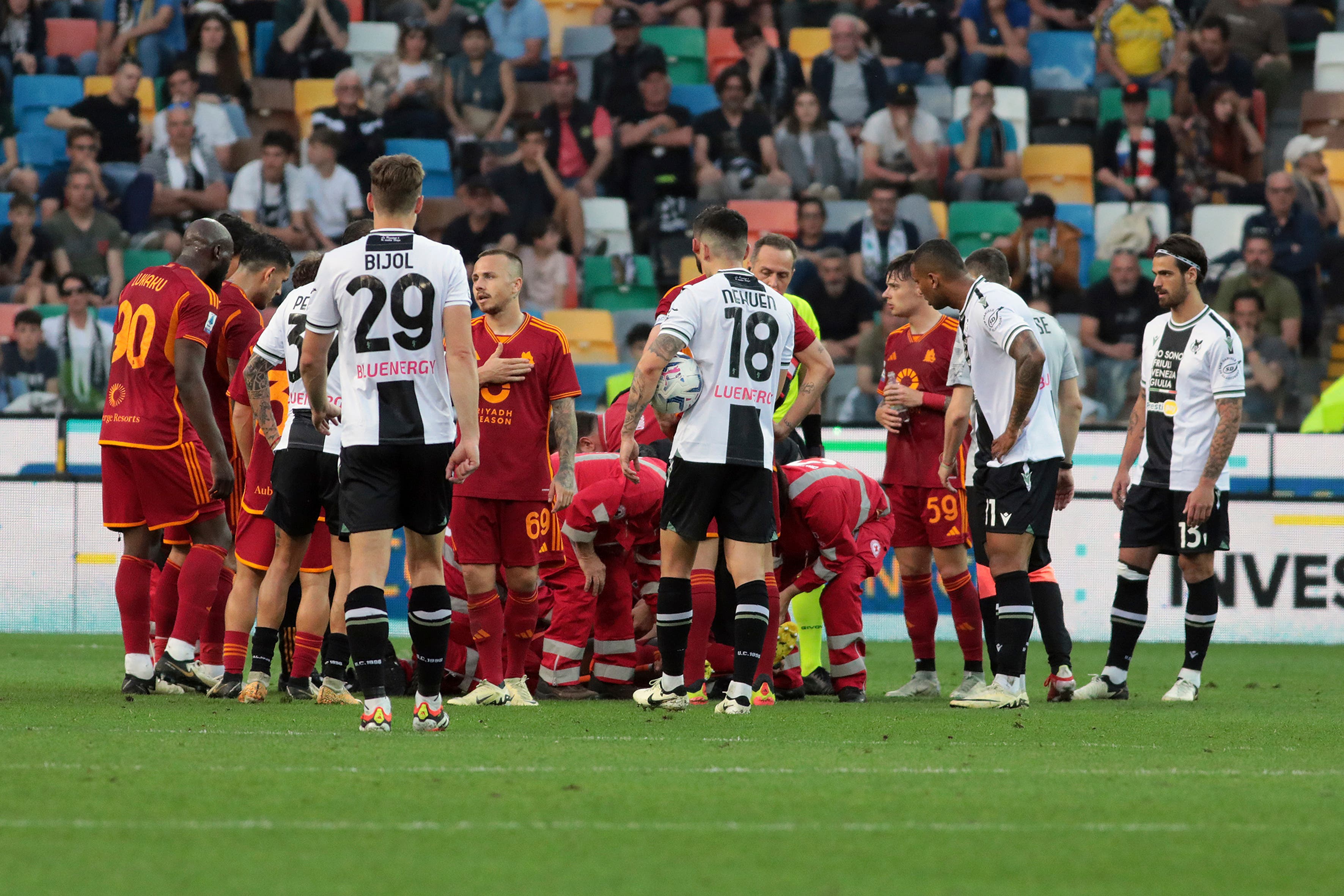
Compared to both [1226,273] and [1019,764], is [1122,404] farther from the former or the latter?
[1019,764]

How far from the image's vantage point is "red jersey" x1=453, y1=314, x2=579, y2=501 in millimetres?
7707

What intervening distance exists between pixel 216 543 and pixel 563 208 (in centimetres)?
882

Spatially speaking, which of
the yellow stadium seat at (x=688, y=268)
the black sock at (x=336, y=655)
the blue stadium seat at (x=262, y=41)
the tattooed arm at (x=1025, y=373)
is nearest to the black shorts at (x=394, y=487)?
the black sock at (x=336, y=655)

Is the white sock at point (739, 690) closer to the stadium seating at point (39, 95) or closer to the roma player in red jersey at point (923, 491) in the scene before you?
the roma player in red jersey at point (923, 491)

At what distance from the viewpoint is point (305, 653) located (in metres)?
7.89

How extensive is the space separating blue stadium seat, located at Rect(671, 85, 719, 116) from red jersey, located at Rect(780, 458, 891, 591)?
9945 millimetres

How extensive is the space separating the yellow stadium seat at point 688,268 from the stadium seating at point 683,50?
2.75 meters

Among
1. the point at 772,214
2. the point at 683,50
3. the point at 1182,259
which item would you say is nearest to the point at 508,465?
the point at 1182,259

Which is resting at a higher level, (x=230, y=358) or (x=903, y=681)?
(x=230, y=358)

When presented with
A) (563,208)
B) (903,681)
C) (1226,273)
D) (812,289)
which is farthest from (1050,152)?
(903,681)

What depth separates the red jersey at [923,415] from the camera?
348 inches

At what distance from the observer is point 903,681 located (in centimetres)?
991

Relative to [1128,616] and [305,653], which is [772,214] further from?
[305,653]

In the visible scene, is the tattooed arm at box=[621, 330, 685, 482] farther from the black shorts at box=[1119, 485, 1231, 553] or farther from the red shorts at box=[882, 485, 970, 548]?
the black shorts at box=[1119, 485, 1231, 553]
